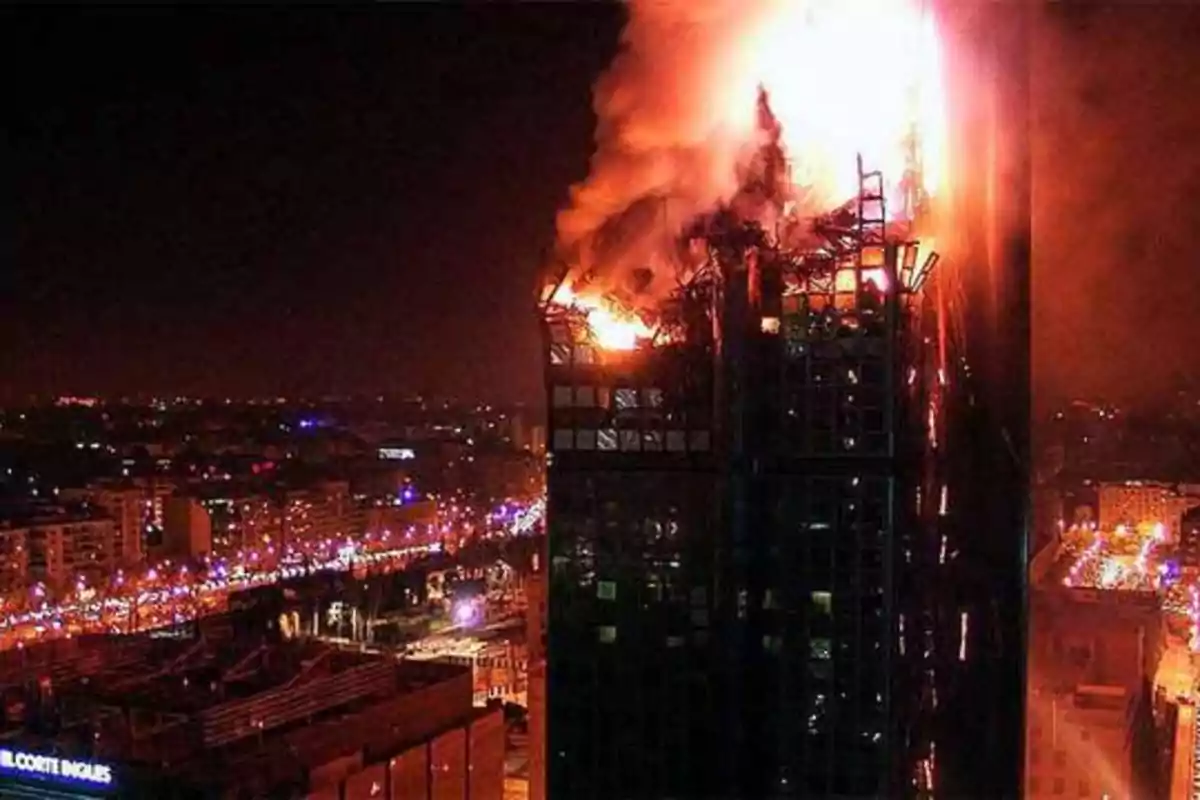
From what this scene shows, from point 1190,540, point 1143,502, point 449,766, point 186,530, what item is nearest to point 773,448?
point 449,766

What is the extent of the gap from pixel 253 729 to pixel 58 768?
85 cm

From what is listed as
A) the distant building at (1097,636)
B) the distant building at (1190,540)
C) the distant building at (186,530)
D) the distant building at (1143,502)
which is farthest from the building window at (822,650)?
the distant building at (186,530)

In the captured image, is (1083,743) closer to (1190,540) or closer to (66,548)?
(1190,540)

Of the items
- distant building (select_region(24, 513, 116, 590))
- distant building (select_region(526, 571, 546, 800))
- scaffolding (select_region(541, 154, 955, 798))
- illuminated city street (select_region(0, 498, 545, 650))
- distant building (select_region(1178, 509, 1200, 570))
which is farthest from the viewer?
distant building (select_region(24, 513, 116, 590))

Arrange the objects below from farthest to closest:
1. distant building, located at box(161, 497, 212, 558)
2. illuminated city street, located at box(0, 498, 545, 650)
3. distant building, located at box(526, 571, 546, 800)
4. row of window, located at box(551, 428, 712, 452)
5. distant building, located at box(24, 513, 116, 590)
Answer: distant building, located at box(161, 497, 212, 558), distant building, located at box(24, 513, 116, 590), illuminated city street, located at box(0, 498, 545, 650), distant building, located at box(526, 571, 546, 800), row of window, located at box(551, 428, 712, 452)

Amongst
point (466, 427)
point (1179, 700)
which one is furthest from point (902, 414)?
point (466, 427)

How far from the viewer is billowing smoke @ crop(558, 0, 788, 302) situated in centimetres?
343

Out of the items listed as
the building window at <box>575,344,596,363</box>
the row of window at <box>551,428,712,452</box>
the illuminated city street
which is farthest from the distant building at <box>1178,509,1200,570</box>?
the building window at <box>575,344,596,363</box>

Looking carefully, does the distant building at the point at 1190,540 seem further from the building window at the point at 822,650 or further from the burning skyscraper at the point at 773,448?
the building window at the point at 822,650

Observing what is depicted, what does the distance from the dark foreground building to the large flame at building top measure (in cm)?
333

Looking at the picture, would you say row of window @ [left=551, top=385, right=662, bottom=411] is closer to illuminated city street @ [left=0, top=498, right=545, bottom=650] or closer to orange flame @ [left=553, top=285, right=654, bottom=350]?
orange flame @ [left=553, top=285, right=654, bottom=350]

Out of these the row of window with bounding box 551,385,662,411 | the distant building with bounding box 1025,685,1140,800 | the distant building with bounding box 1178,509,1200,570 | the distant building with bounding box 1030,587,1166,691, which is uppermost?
the row of window with bounding box 551,385,662,411

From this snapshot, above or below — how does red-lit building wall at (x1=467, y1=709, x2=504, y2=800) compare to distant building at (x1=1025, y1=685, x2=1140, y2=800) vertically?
below

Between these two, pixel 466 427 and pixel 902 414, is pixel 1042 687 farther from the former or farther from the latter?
pixel 466 427
